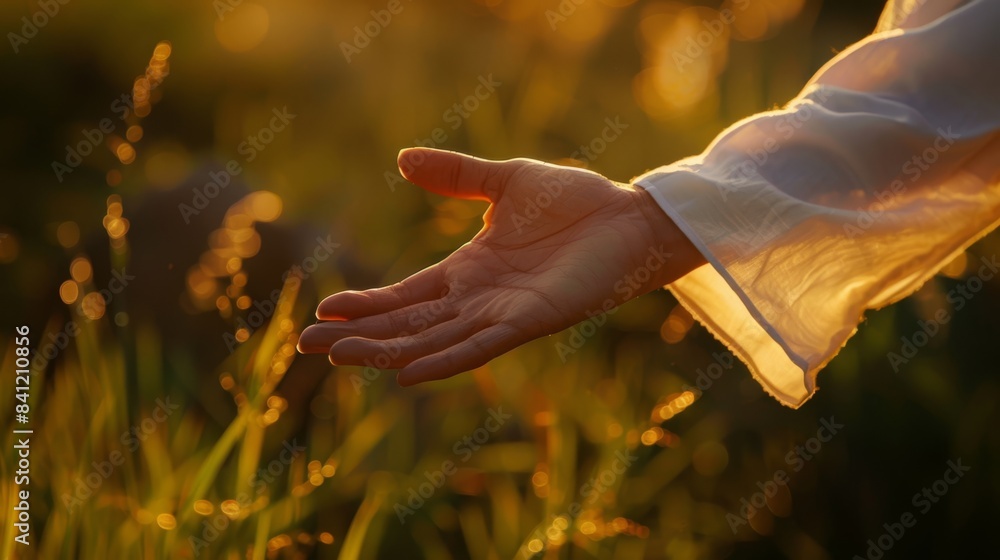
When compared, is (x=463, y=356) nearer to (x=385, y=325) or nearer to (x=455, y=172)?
(x=385, y=325)

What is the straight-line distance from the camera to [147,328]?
221 centimetres

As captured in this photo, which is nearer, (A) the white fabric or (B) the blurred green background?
(A) the white fabric

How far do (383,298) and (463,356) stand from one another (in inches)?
8.6

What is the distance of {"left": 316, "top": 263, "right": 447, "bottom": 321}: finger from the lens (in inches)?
51.8

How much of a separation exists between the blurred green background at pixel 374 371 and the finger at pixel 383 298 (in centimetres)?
28

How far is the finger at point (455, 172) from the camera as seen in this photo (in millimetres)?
1429

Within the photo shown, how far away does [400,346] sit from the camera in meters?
1.22

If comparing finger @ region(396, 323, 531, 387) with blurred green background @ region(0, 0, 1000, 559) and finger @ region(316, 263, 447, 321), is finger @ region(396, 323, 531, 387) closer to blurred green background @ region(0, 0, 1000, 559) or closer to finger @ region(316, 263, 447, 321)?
finger @ region(316, 263, 447, 321)

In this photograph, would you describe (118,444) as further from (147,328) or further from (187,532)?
(147,328)

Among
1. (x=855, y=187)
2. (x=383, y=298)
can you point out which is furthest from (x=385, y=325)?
(x=855, y=187)

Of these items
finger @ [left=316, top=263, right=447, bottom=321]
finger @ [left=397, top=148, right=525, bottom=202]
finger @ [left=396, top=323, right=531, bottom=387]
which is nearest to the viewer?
finger @ [left=396, top=323, right=531, bottom=387]

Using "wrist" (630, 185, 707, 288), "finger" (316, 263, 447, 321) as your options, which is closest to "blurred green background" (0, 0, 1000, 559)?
"finger" (316, 263, 447, 321)

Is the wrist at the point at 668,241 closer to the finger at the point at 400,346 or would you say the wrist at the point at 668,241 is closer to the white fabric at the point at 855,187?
the white fabric at the point at 855,187

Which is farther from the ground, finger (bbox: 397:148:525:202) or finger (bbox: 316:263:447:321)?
finger (bbox: 397:148:525:202)
